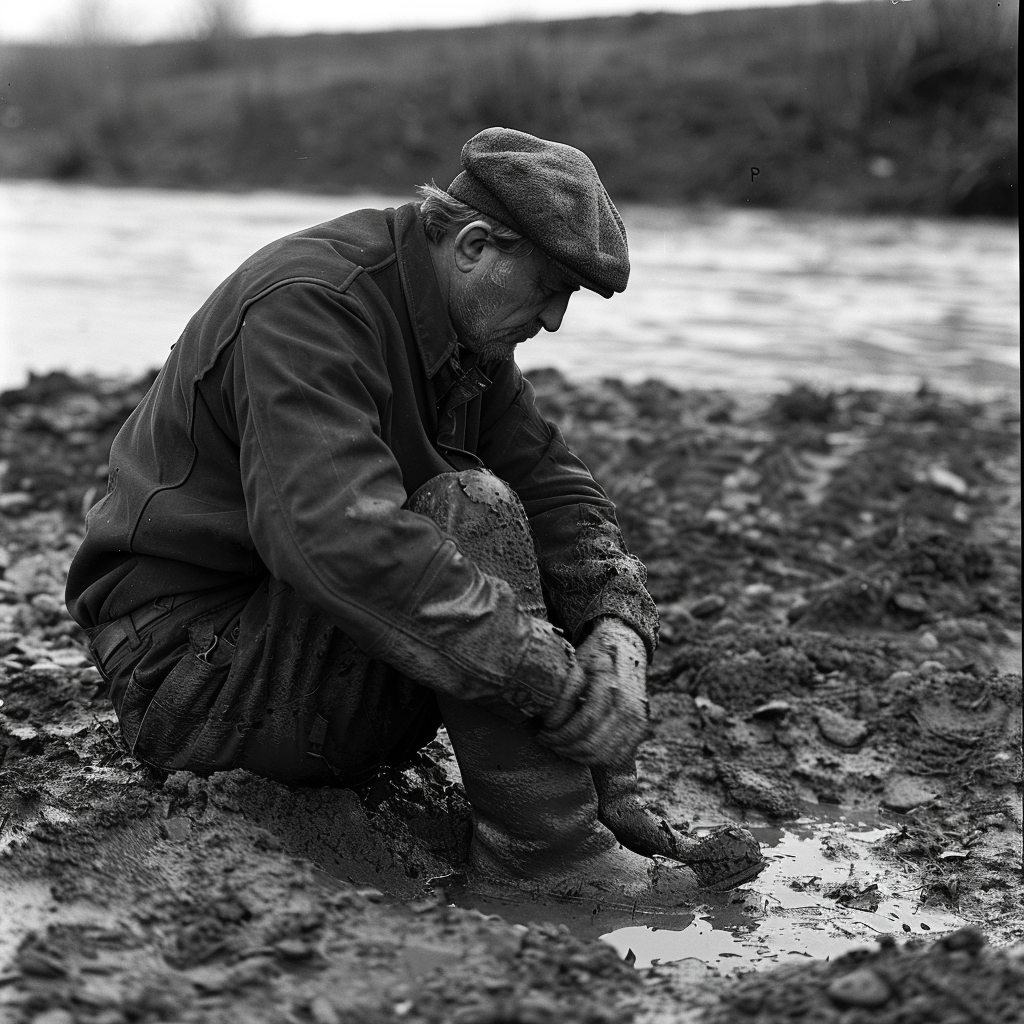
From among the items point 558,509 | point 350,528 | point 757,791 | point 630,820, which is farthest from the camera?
point 757,791

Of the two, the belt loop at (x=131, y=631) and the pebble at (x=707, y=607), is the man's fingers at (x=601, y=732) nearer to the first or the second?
the belt loop at (x=131, y=631)

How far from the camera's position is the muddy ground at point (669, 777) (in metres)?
2.23

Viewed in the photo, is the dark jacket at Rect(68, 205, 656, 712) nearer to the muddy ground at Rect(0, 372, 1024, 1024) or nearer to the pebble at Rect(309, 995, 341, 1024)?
the muddy ground at Rect(0, 372, 1024, 1024)

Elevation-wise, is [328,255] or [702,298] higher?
[328,255]

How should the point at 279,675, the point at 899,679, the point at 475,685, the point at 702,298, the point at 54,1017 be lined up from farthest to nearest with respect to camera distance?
the point at 702,298 → the point at 899,679 → the point at 279,675 → the point at 475,685 → the point at 54,1017

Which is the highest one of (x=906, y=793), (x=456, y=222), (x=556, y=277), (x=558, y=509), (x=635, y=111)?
(x=456, y=222)

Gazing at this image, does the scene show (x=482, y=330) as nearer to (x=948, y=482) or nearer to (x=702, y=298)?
(x=948, y=482)

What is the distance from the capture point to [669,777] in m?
3.66

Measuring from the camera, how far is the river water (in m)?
8.45

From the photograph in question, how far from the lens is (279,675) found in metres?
2.78

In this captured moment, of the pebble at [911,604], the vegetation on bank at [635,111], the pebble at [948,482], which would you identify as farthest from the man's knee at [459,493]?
the vegetation on bank at [635,111]

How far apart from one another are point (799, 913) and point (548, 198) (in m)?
1.59

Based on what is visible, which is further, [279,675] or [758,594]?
[758,594]

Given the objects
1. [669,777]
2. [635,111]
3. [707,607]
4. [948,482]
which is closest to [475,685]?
[669,777]
